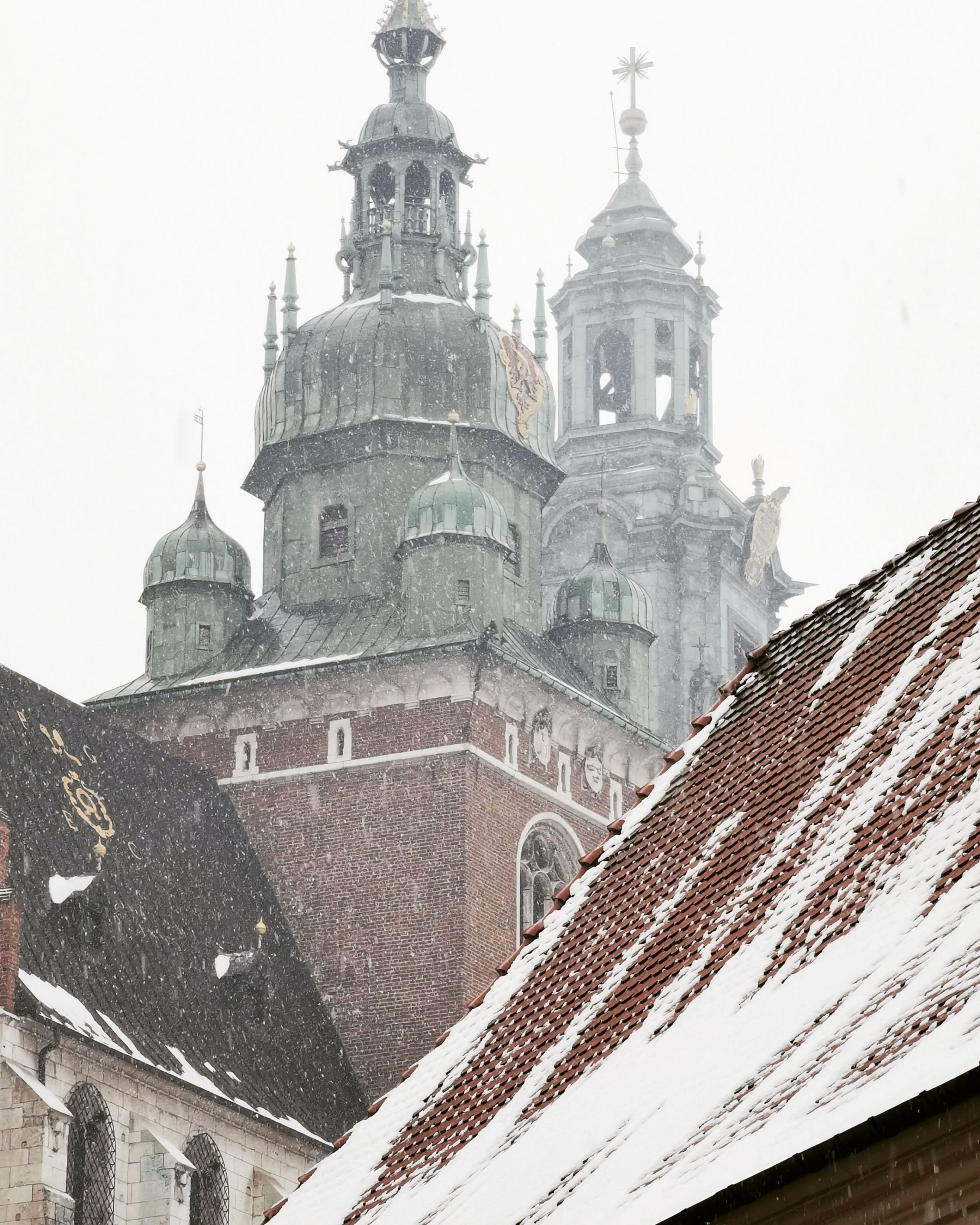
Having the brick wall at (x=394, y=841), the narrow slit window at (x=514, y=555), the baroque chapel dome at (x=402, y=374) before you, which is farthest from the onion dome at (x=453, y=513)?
the brick wall at (x=394, y=841)

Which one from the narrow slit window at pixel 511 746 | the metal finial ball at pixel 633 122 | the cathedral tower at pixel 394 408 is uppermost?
the metal finial ball at pixel 633 122

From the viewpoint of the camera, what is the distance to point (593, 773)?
44.6 metres

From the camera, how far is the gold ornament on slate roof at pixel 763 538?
65.9 m

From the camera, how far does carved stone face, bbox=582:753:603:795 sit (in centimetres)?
4450

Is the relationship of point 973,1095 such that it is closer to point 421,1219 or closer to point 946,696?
point 946,696

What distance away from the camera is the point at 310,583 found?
1810 inches

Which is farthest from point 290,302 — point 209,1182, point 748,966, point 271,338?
point 748,966

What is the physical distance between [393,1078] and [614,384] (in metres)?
31.7

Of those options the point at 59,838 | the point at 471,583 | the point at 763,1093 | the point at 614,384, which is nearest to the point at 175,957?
the point at 59,838

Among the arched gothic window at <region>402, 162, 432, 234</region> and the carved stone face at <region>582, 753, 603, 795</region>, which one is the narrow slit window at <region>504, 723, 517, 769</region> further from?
the arched gothic window at <region>402, 162, 432, 234</region>

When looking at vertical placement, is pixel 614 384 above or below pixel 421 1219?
above

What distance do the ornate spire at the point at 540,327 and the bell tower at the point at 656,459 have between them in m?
12.7

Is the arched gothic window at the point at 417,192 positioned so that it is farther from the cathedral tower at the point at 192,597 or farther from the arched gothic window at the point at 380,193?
the cathedral tower at the point at 192,597

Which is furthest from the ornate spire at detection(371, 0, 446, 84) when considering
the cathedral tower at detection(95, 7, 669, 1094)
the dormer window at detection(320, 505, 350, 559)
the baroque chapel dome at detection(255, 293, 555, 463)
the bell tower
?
the bell tower
